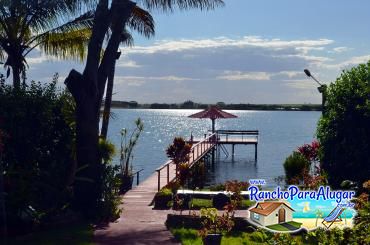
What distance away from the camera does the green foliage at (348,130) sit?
10.8 metres

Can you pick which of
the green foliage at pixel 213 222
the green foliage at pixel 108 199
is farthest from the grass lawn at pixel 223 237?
the green foliage at pixel 108 199

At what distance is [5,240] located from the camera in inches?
415

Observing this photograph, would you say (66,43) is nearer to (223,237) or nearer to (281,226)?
(223,237)

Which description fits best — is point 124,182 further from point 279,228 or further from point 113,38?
point 279,228

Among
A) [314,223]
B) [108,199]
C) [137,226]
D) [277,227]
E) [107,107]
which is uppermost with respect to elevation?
[107,107]

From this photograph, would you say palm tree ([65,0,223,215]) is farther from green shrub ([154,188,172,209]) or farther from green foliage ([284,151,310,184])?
green foliage ([284,151,310,184])

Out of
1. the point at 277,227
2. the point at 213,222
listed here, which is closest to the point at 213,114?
the point at 213,222

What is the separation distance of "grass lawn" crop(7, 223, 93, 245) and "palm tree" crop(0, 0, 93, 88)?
20.1 ft

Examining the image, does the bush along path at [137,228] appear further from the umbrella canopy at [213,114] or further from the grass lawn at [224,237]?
the umbrella canopy at [213,114]

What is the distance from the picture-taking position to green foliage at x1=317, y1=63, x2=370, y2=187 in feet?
35.6

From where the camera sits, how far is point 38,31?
773 inches

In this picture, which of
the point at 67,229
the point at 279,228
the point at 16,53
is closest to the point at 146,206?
the point at 67,229

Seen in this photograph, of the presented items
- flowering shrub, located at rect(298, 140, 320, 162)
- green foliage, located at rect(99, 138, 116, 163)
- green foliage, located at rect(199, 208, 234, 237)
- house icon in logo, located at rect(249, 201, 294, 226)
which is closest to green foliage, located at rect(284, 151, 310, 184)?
flowering shrub, located at rect(298, 140, 320, 162)

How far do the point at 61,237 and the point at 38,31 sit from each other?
10.1 m
